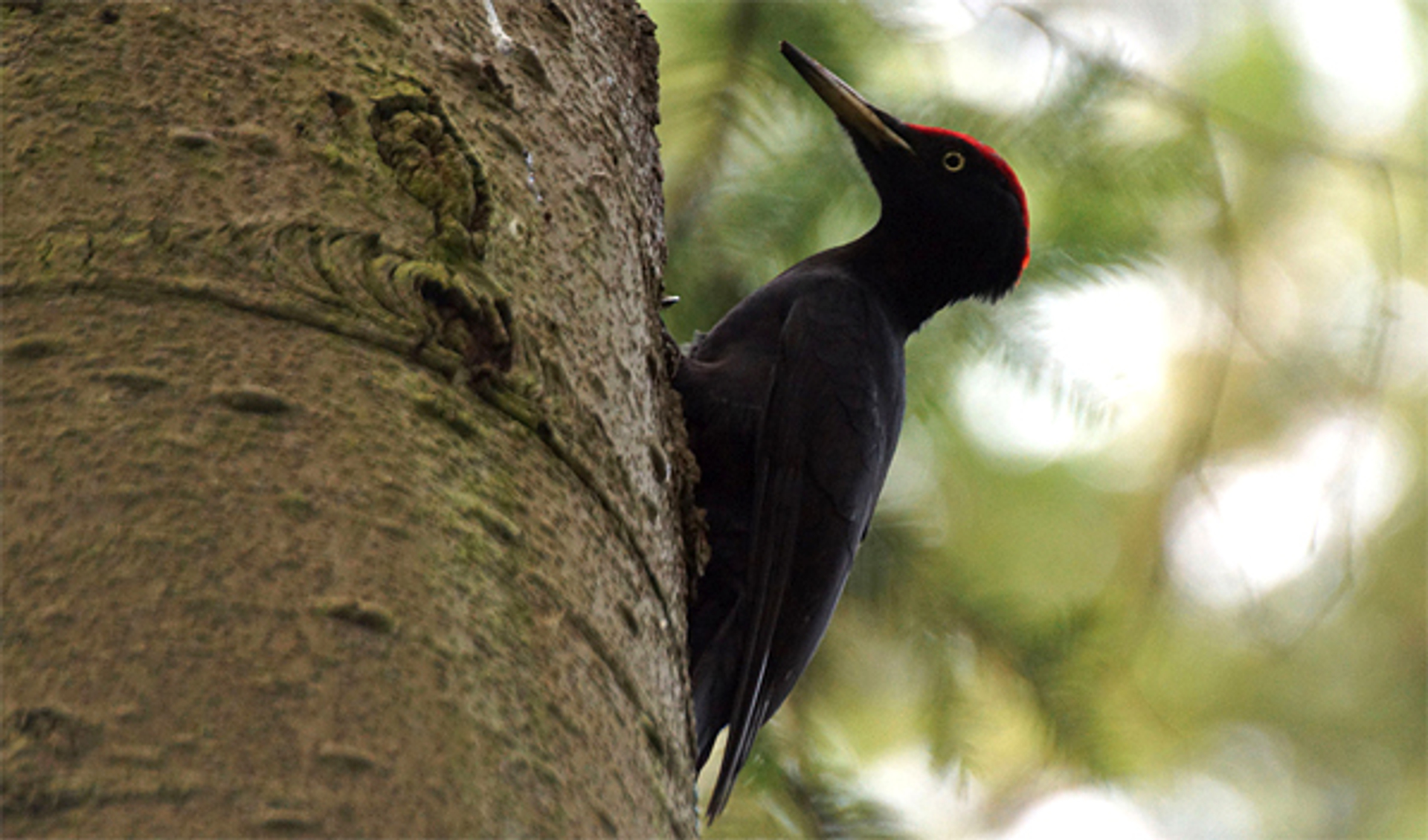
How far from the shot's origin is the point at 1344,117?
3.03m

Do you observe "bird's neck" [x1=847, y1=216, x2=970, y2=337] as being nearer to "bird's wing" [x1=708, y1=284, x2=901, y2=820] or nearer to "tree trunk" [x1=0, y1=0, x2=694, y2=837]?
"bird's wing" [x1=708, y1=284, x2=901, y2=820]

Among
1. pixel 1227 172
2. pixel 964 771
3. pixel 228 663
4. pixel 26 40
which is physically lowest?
pixel 964 771

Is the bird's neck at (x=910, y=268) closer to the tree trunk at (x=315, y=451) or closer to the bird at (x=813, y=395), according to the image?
the bird at (x=813, y=395)

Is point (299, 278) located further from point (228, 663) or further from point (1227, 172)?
point (1227, 172)

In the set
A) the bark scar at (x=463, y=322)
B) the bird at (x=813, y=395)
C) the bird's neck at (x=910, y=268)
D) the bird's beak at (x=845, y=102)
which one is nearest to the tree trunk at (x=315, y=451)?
the bark scar at (x=463, y=322)

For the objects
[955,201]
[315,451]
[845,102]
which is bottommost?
[955,201]

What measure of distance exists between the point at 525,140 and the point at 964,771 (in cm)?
183

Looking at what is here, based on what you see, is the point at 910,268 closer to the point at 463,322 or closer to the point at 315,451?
the point at 463,322

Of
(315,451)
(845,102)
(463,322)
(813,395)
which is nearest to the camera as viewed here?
(315,451)

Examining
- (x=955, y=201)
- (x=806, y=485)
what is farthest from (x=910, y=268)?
(x=806, y=485)

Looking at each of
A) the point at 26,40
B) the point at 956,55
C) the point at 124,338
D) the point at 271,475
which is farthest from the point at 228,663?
the point at 956,55

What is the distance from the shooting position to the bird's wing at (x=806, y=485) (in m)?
2.14

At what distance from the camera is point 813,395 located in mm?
2430

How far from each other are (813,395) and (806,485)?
211 mm
